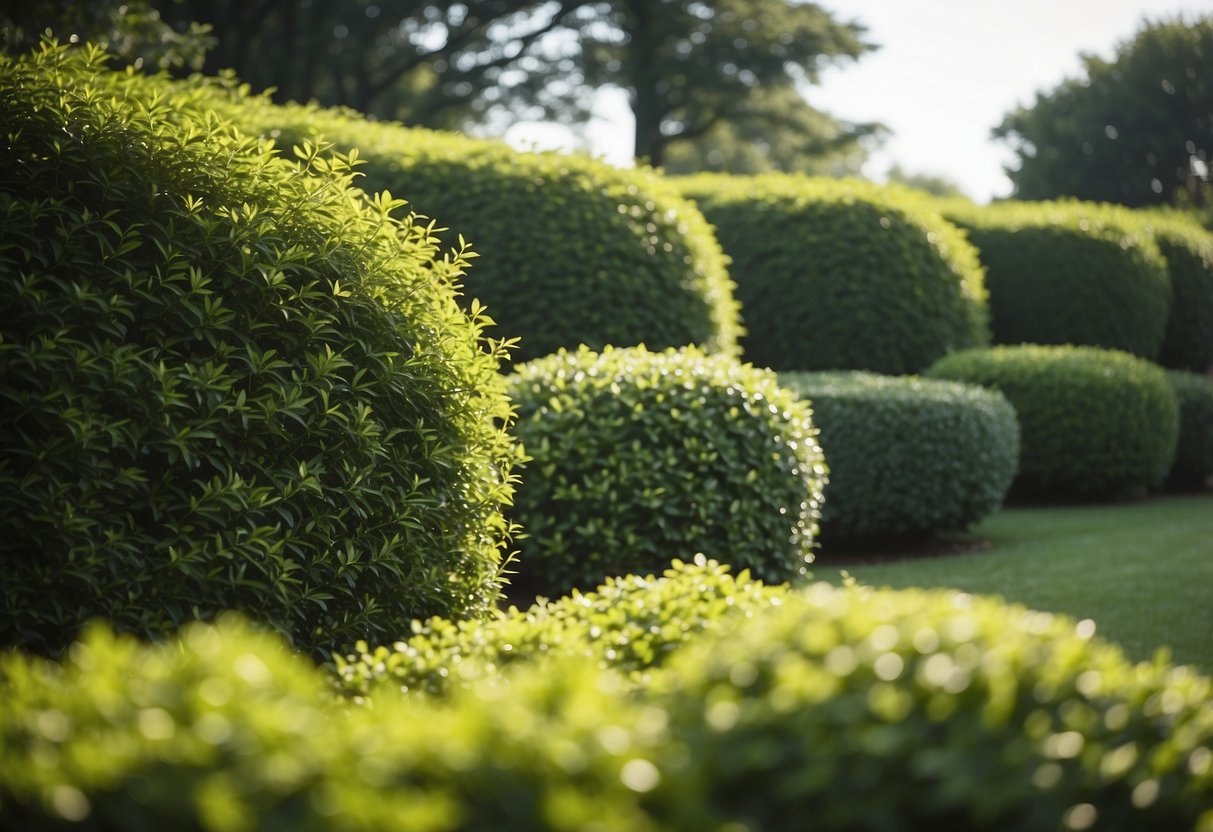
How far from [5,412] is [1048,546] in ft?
31.1

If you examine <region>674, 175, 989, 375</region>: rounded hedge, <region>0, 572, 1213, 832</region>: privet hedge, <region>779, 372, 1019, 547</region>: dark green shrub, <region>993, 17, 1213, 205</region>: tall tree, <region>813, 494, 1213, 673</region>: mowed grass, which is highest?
<region>993, 17, 1213, 205</region>: tall tree

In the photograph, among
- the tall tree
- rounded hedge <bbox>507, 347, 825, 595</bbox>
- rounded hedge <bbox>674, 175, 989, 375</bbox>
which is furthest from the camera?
the tall tree

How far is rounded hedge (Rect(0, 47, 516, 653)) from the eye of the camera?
11.8 ft

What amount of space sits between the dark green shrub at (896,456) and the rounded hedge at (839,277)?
2.97m

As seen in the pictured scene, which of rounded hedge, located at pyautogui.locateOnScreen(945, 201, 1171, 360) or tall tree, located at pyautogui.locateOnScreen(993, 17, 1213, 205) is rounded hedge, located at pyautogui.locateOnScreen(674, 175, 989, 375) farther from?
tall tree, located at pyautogui.locateOnScreen(993, 17, 1213, 205)

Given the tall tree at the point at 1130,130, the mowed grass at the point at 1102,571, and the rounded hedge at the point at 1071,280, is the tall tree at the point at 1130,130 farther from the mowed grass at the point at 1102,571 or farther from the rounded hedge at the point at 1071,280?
the mowed grass at the point at 1102,571

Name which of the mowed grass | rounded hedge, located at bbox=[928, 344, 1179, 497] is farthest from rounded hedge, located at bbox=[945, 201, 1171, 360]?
the mowed grass

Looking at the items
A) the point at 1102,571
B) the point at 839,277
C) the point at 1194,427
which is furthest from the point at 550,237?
the point at 1194,427

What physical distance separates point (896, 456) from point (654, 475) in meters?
4.21

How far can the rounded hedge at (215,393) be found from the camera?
11.8 ft

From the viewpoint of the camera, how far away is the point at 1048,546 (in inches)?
419

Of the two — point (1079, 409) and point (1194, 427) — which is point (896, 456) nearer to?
point (1079, 409)

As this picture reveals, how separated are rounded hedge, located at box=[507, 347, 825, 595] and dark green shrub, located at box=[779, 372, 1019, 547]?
10.3 ft

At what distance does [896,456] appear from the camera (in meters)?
10.4
